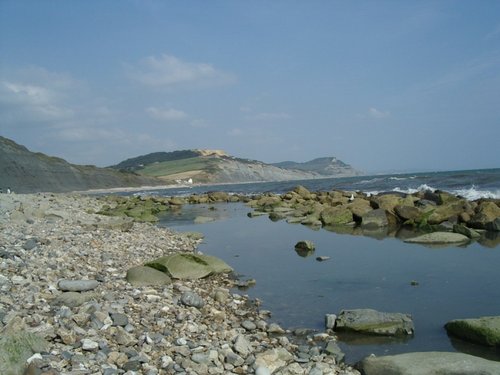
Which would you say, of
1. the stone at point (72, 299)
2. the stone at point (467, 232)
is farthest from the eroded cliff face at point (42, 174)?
the stone at point (72, 299)

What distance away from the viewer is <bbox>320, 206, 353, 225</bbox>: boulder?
18.0 metres

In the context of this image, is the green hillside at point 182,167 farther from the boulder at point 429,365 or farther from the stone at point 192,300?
the boulder at point 429,365

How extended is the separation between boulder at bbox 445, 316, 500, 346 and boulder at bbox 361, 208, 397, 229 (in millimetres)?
11405

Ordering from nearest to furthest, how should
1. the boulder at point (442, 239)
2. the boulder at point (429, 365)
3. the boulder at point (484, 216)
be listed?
the boulder at point (429, 365) < the boulder at point (442, 239) < the boulder at point (484, 216)

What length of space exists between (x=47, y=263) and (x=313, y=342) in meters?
4.94

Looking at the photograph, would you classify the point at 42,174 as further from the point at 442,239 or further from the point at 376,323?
the point at 376,323

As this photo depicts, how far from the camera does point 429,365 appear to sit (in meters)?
4.52

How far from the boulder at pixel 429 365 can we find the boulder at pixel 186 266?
445 centimetres

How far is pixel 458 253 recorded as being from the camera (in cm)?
1125

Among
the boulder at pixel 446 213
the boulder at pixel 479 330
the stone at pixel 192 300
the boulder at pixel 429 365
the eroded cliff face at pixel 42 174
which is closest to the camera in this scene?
the boulder at pixel 429 365

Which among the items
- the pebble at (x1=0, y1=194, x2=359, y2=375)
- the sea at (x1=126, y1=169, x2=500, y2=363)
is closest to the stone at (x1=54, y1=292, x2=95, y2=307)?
the pebble at (x1=0, y1=194, x2=359, y2=375)

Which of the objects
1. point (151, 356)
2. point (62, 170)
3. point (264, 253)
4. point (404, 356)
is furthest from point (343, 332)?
point (62, 170)

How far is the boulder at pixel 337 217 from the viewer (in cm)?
1805

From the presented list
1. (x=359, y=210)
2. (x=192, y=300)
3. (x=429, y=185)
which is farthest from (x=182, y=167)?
(x=192, y=300)
